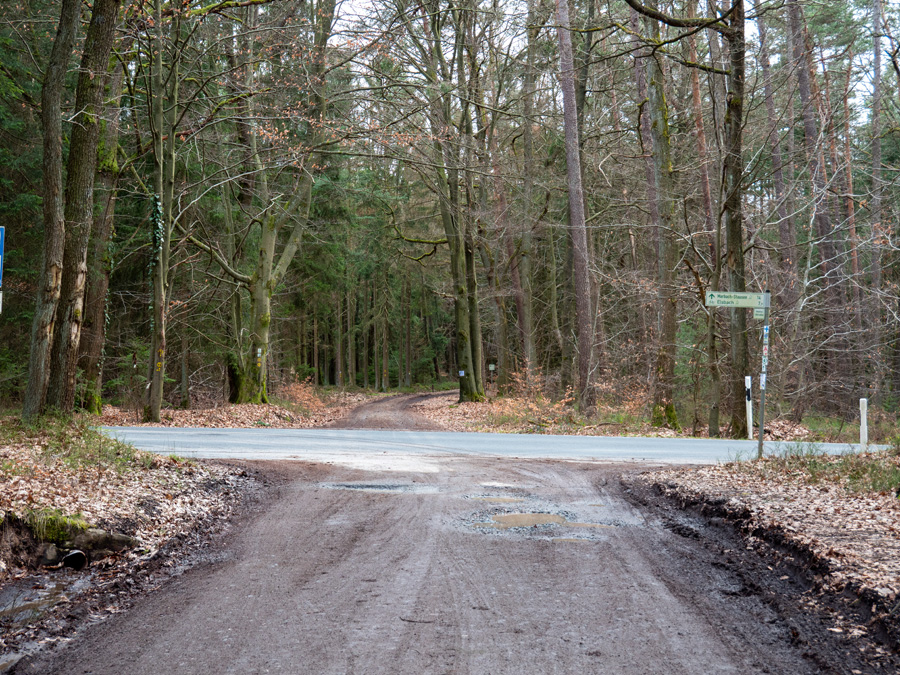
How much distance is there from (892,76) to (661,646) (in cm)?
3226

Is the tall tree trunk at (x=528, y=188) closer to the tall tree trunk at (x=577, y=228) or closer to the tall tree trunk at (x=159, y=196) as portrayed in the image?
the tall tree trunk at (x=577, y=228)

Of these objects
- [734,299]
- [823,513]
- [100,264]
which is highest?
[100,264]

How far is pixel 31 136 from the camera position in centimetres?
2042

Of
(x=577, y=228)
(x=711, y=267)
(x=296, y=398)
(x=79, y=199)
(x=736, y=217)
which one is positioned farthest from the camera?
(x=296, y=398)

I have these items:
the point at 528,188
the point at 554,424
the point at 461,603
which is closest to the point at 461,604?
the point at 461,603

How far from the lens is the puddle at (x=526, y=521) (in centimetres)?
697

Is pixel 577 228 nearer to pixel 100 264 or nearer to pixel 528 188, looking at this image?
pixel 528 188

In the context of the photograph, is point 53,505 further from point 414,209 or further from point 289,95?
point 414,209

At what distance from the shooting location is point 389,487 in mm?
8930

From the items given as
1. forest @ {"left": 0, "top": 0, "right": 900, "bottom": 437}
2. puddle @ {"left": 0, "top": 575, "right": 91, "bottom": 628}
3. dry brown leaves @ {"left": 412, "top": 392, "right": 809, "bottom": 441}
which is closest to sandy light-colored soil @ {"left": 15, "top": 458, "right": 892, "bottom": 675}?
puddle @ {"left": 0, "top": 575, "right": 91, "bottom": 628}

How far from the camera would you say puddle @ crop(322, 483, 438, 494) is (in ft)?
28.4

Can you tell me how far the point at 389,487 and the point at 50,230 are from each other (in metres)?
6.39

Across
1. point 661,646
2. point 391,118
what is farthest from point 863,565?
point 391,118

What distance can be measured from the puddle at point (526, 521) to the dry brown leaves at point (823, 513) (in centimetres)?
176
